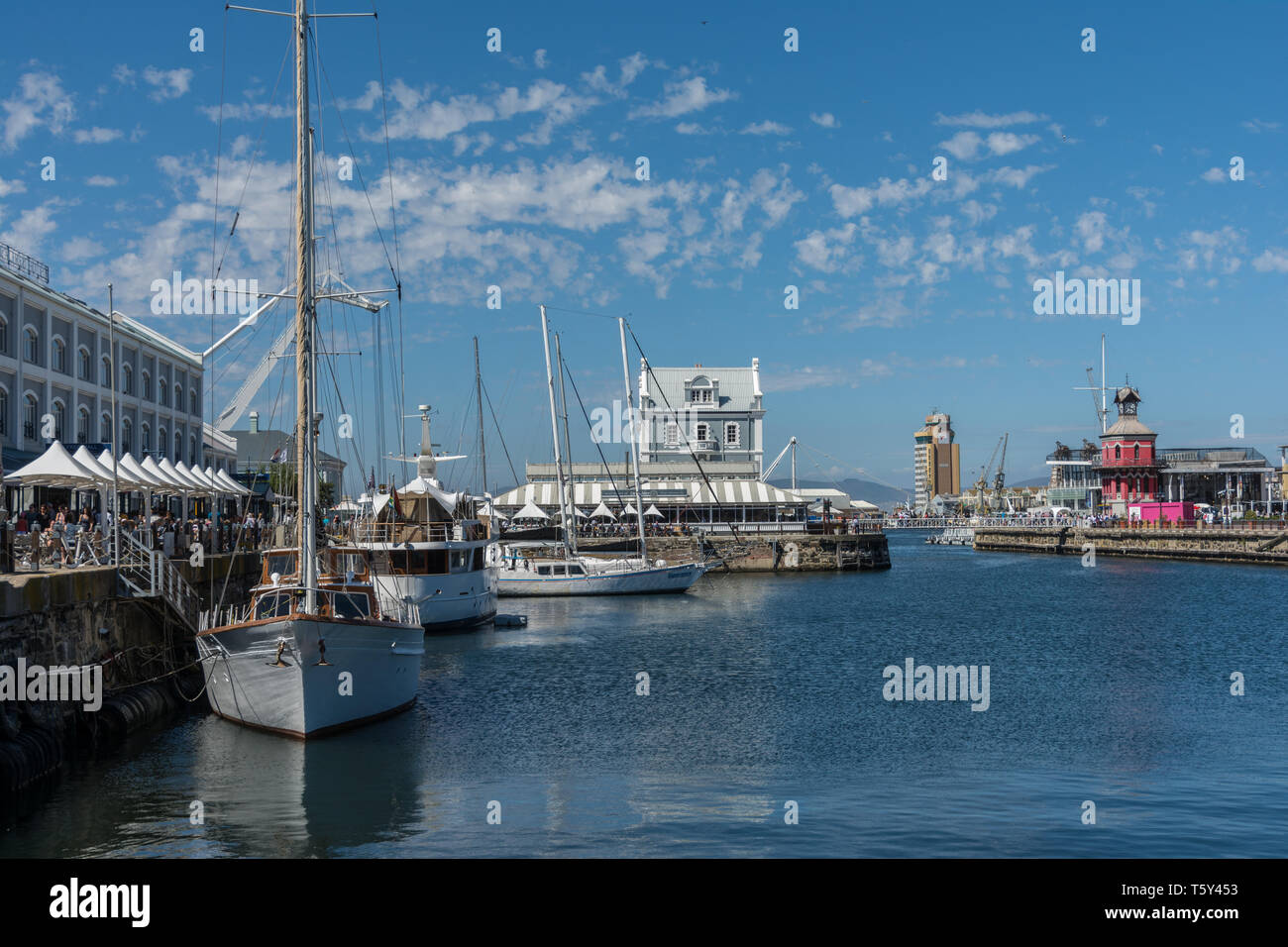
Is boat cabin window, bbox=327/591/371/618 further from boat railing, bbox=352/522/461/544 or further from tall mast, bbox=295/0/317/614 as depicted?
boat railing, bbox=352/522/461/544

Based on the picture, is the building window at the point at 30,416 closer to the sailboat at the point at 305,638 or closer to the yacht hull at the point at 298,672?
the sailboat at the point at 305,638

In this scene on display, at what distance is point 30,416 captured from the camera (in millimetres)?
49938

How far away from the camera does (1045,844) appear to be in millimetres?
17297

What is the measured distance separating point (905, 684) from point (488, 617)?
23025mm

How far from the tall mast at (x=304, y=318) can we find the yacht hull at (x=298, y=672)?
2.91ft

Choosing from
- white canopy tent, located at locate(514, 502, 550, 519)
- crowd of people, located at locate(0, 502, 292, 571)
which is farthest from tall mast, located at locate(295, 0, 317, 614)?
white canopy tent, located at locate(514, 502, 550, 519)

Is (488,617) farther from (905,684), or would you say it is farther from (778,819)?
(778,819)

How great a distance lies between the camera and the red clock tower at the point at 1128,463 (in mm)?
138000

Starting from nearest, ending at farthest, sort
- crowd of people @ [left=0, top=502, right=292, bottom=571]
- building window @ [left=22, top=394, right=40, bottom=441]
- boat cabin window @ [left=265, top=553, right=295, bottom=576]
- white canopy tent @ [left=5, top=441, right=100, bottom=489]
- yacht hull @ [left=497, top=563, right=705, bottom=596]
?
crowd of people @ [left=0, top=502, right=292, bottom=571]
white canopy tent @ [left=5, top=441, right=100, bottom=489]
boat cabin window @ [left=265, top=553, right=295, bottom=576]
building window @ [left=22, top=394, right=40, bottom=441]
yacht hull @ [left=497, top=563, right=705, bottom=596]

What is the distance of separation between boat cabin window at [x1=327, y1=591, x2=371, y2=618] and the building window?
3078 centimetres

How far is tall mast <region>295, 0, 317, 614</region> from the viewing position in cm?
2508

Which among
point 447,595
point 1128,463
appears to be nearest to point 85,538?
point 447,595

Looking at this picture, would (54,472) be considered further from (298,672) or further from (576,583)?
(576,583)
